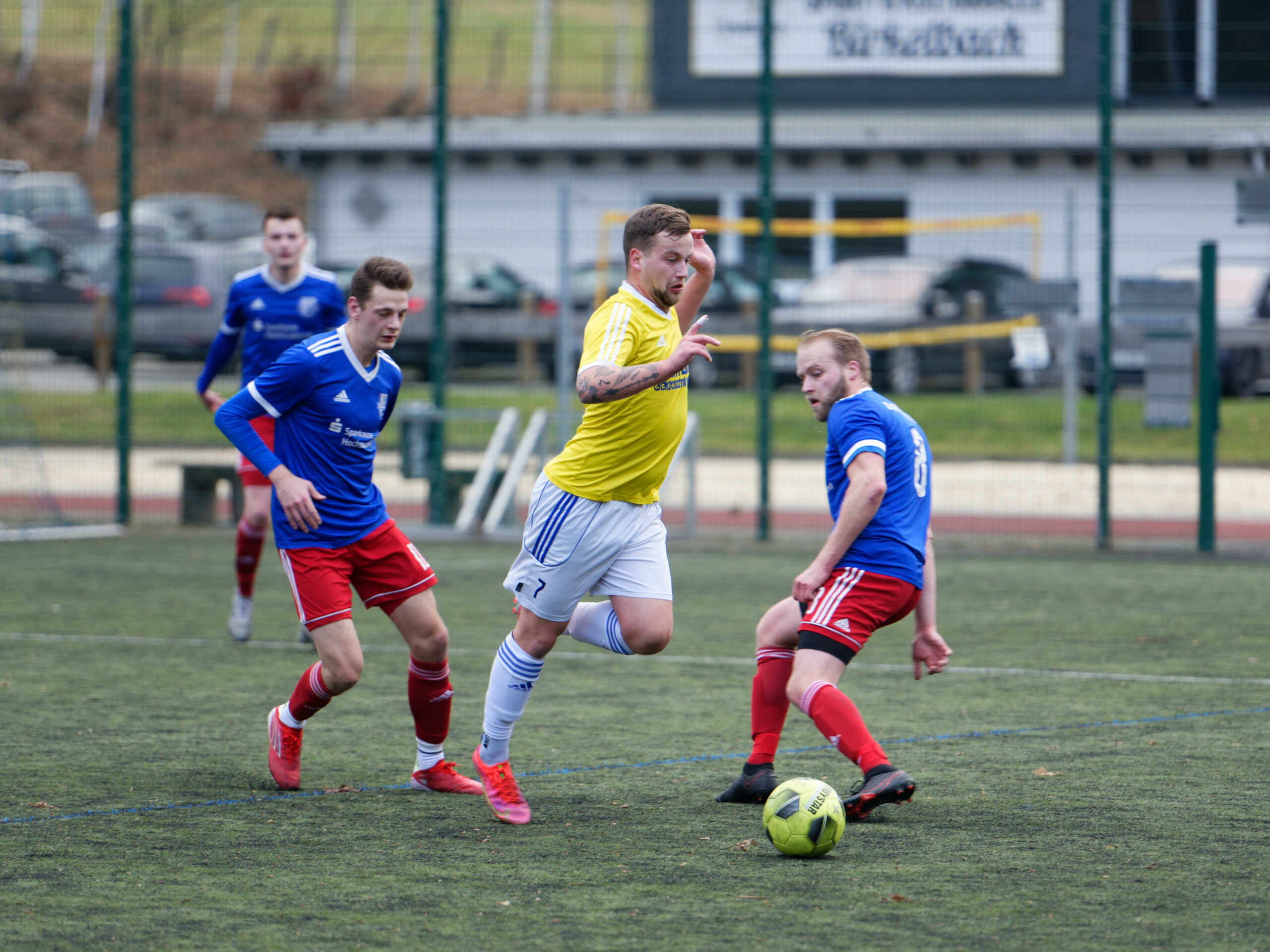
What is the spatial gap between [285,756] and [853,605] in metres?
1.92

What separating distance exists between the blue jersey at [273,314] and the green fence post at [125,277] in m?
5.20

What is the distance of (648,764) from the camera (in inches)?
230

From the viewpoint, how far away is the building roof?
45.2 feet

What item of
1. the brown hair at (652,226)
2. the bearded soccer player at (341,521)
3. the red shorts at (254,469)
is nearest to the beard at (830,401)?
the brown hair at (652,226)

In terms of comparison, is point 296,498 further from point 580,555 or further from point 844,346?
point 844,346

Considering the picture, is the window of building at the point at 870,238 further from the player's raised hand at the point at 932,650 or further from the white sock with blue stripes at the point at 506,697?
the white sock with blue stripes at the point at 506,697

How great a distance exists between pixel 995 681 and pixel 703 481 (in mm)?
7862

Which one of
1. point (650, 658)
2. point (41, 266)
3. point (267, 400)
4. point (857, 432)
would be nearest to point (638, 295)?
point (857, 432)

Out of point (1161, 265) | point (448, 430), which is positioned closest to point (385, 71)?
point (448, 430)

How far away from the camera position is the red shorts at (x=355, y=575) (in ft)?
17.9

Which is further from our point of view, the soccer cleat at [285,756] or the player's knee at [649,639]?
the soccer cleat at [285,756]

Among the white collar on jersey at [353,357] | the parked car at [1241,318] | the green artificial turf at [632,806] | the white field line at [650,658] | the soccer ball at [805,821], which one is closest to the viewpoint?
the green artificial turf at [632,806]

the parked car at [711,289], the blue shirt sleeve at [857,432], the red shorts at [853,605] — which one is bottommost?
the red shorts at [853,605]

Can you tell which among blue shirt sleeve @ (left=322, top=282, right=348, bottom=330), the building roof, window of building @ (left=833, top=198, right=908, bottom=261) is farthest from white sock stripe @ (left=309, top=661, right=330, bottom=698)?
the building roof
